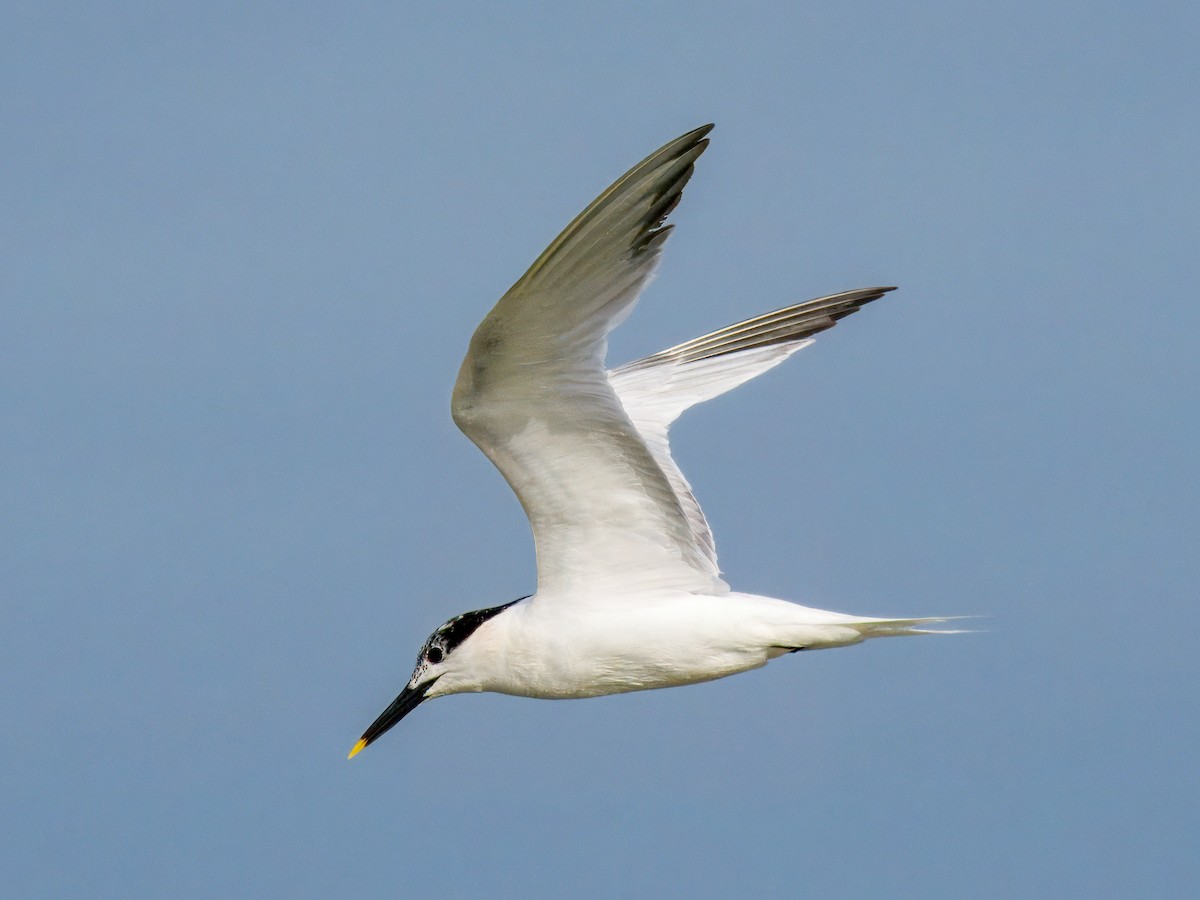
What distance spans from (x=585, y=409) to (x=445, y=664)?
2.22 m

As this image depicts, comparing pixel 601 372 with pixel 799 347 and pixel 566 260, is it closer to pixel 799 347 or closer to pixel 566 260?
pixel 566 260

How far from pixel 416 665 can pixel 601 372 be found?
9.16 ft

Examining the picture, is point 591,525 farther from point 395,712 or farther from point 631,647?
point 395,712

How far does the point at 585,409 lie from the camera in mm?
9102

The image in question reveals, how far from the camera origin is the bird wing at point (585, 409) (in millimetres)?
8031

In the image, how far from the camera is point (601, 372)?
8.90 metres

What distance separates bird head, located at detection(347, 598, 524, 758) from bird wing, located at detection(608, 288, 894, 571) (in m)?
1.92

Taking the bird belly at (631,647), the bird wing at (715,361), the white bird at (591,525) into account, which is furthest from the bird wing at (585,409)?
the bird wing at (715,361)

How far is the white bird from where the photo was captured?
823 centimetres

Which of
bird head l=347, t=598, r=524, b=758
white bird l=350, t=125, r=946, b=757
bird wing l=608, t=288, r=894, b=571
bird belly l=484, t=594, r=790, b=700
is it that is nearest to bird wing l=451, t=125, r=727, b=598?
white bird l=350, t=125, r=946, b=757

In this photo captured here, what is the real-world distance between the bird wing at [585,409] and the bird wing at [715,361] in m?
1.73

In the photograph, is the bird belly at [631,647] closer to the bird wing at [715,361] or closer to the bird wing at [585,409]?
the bird wing at [585,409]

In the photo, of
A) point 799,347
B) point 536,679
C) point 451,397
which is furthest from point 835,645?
point 799,347

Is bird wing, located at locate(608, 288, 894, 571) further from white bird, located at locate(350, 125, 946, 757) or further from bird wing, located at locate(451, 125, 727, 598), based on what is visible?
bird wing, located at locate(451, 125, 727, 598)
